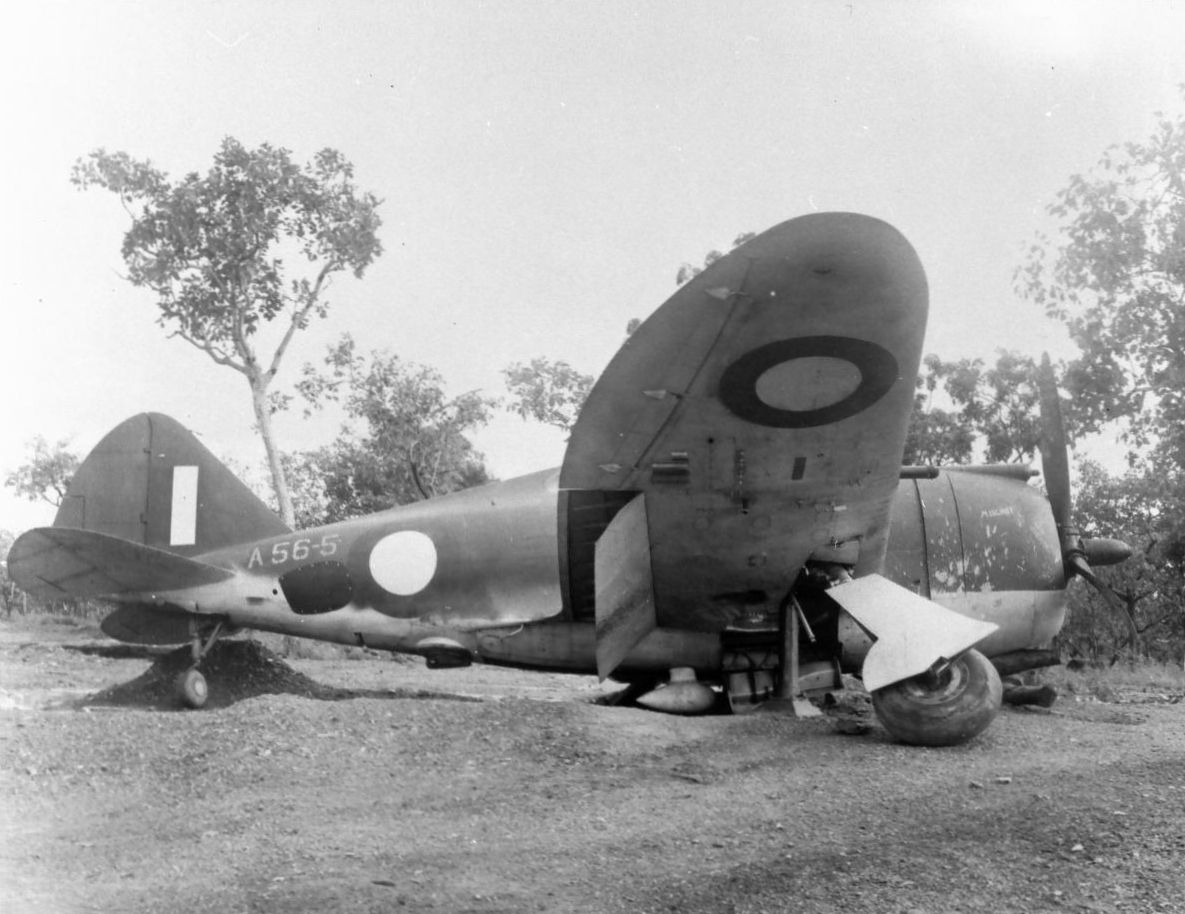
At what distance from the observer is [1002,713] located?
263 inches

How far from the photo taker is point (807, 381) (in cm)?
484

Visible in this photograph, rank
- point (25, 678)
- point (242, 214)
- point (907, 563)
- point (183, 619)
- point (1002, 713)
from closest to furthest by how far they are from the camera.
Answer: point (1002, 713), point (907, 563), point (183, 619), point (25, 678), point (242, 214)

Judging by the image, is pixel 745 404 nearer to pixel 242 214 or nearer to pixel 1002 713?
pixel 1002 713

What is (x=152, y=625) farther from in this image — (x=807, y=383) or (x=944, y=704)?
(x=944, y=704)

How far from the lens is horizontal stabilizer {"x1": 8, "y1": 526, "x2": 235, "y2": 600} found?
6.97 meters

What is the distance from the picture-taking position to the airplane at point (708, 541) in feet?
15.0

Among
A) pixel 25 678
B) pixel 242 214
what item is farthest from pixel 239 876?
pixel 242 214

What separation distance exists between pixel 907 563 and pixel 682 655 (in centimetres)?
187

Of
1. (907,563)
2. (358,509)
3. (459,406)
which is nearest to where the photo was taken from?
(907,563)

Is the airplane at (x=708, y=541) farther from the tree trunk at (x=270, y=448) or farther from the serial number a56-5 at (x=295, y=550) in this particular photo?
the tree trunk at (x=270, y=448)

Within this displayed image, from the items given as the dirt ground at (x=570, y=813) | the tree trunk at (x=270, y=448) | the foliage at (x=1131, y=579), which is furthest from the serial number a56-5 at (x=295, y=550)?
the foliage at (x=1131, y=579)

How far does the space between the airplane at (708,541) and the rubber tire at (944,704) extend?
0.04 feet

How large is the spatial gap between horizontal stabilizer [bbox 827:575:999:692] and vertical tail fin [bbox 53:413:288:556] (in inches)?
202

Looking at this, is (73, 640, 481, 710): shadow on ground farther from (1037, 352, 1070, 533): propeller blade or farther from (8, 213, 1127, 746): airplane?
(1037, 352, 1070, 533): propeller blade
